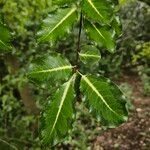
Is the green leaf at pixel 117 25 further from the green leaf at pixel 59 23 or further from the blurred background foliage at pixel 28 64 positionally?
the blurred background foliage at pixel 28 64

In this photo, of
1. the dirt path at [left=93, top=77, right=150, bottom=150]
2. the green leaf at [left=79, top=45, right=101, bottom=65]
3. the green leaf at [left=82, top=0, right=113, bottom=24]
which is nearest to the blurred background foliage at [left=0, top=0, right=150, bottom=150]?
the dirt path at [left=93, top=77, right=150, bottom=150]

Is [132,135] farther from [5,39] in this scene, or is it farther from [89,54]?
[5,39]

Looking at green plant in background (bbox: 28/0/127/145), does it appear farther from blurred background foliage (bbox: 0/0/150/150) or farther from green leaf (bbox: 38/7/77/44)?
blurred background foliage (bbox: 0/0/150/150)

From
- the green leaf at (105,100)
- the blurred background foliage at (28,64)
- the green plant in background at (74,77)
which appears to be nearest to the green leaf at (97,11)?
the green plant in background at (74,77)

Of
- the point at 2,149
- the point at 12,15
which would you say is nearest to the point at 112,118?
the point at 2,149

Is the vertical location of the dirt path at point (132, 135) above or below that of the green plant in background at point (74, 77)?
below

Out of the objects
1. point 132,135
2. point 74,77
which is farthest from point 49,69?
point 132,135

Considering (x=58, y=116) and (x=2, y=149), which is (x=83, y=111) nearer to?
(x=2, y=149)
